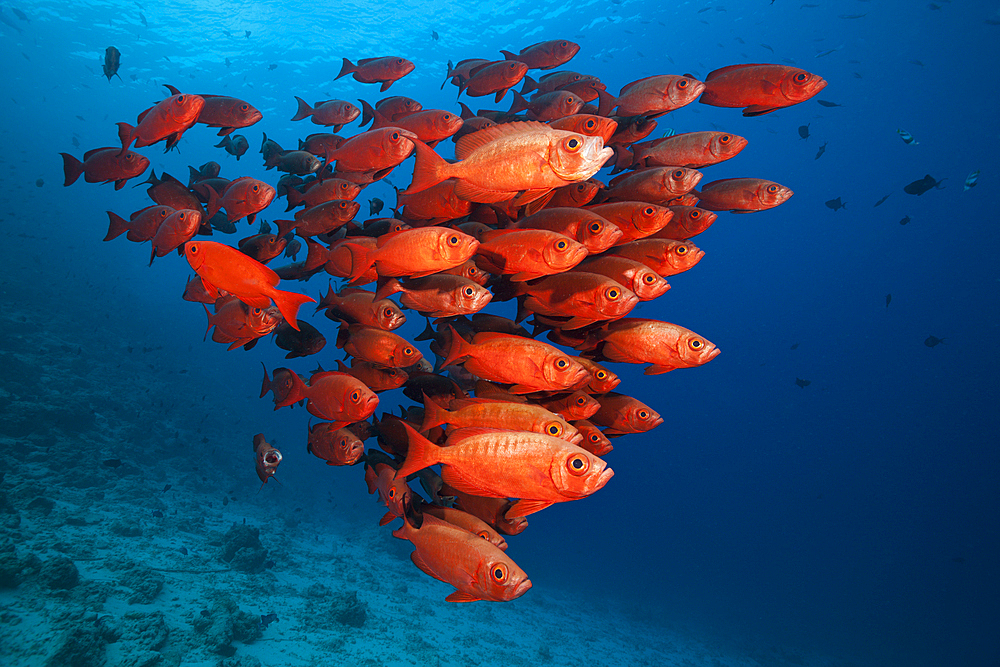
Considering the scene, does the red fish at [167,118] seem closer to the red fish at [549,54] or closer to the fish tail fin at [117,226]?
the fish tail fin at [117,226]

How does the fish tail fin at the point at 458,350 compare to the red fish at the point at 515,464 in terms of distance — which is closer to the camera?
the red fish at the point at 515,464

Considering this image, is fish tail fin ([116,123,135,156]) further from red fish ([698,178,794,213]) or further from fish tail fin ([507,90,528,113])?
red fish ([698,178,794,213])

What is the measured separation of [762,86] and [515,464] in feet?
10.6

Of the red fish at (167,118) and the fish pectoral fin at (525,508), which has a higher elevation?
the red fish at (167,118)

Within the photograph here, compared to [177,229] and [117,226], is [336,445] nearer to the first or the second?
[177,229]

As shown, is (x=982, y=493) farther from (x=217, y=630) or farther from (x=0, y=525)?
(x=0, y=525)

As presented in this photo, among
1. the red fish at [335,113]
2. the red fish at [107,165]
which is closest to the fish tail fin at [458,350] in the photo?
the red fish at [107,165]

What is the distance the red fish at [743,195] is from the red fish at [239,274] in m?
3.17

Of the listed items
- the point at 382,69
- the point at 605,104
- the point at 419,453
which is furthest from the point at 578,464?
the point at 382,69

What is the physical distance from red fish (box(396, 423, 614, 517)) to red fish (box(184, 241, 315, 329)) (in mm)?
1005

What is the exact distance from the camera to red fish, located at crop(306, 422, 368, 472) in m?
3.24

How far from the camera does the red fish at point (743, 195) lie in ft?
10.2

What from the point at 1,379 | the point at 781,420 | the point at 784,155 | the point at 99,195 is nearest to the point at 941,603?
the point at 781,420

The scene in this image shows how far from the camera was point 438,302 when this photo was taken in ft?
9.60
